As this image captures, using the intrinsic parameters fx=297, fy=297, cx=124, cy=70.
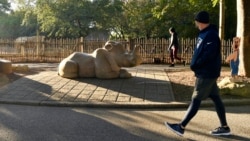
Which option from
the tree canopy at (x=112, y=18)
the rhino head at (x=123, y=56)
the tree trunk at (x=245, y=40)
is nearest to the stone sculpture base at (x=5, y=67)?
the rhino head at (x=123, y=56)

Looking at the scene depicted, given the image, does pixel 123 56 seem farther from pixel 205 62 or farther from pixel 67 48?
pixel 67 48

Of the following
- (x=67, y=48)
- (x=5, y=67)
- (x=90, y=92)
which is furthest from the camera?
(x=67, y=48)

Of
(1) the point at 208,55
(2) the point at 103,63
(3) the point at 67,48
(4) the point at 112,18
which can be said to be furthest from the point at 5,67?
(4) the point at 112,18

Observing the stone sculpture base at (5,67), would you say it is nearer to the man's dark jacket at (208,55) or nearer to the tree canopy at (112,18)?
the man's dark jacket at (208,55)

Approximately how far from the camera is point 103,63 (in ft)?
30.7

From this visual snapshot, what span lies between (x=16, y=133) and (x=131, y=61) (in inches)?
195

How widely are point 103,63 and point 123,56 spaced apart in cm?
67

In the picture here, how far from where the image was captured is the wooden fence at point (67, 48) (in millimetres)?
17047

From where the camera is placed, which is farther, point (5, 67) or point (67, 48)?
point (67, 48)

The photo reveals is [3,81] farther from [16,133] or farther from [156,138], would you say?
[156,138]

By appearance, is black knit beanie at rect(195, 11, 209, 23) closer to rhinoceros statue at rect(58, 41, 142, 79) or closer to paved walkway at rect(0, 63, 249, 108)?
paved walkway at rect(0, 63, 249, 108)

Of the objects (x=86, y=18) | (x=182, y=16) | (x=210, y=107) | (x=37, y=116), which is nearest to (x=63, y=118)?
(x=37, y=116)

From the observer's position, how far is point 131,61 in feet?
30.2

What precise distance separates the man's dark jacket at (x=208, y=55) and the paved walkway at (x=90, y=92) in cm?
223
